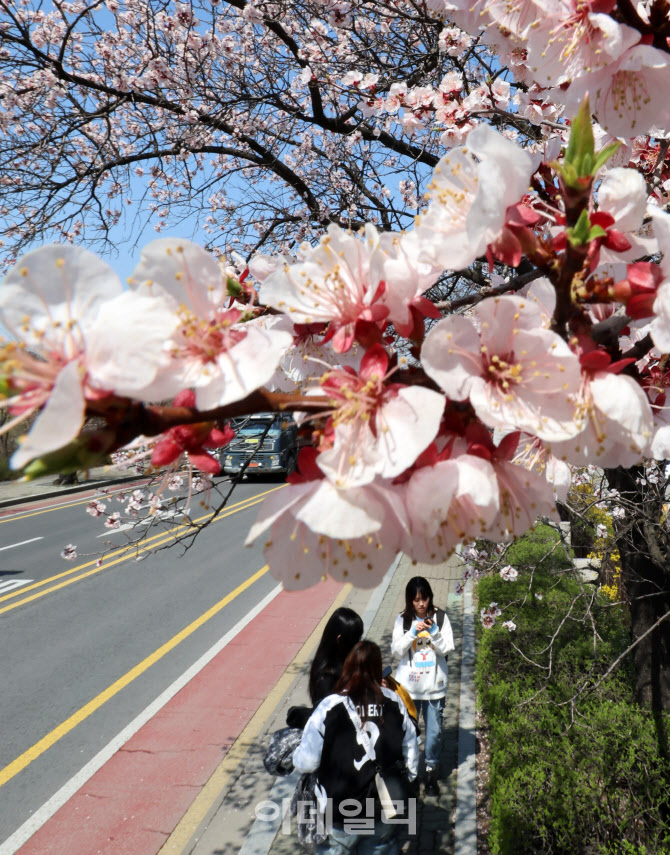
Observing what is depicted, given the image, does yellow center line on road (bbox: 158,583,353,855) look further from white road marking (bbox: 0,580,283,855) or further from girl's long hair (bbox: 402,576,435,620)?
girl's long hair (bbox: 402,576,435,620)

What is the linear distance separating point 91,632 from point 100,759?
2.85 metres

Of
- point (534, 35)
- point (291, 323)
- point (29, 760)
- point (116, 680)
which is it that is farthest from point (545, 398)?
point (116, 680)

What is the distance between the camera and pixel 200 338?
2.84 feet

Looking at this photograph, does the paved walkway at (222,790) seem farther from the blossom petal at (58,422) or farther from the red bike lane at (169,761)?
the blossom petal at (58,422)

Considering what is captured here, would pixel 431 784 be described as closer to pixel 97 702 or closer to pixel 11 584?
pixel 97 702

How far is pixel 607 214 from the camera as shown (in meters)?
0.96

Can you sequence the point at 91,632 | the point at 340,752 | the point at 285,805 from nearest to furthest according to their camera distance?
the point at 340,752
the point at 285,805
the point at 91,632

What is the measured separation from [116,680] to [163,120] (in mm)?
5827

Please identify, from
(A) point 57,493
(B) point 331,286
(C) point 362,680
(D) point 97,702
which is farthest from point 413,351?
(A) point 57,493

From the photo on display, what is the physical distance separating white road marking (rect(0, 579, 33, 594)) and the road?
0.05ft

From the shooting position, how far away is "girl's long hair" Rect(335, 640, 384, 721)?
3789 mm

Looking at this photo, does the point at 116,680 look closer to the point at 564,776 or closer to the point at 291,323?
the point at 564,776

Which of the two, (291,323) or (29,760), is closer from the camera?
(291,323)

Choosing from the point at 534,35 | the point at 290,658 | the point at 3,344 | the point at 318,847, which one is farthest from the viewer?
the point at 290,658
